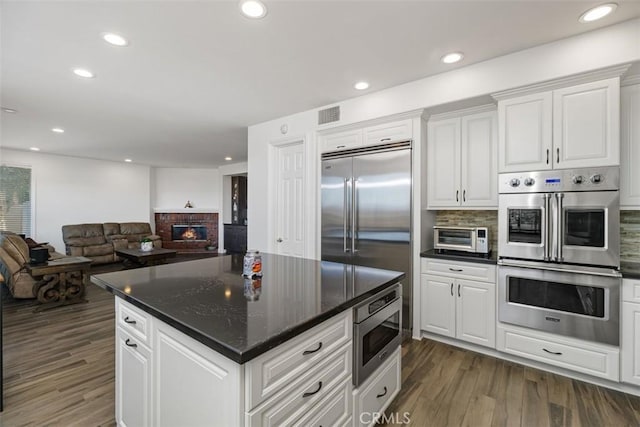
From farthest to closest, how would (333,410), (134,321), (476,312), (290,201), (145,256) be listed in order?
(145,256), (290,201), (476,312), (134,321), (333,410)

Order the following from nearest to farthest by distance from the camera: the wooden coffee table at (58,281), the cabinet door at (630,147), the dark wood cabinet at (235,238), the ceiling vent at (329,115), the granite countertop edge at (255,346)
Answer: the granite countertop edge at (255,346), the cabinet door at (630,147), the ceiling vent at (329,115), the wooden coffee table at (58,281), the dark wood cabinet at (235,238)

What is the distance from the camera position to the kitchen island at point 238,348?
3.22 ft

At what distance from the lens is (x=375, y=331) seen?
66.2 inches

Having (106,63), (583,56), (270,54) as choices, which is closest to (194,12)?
(270,54)

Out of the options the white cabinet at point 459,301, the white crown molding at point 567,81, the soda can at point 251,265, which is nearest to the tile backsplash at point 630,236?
the white cabinet at point 459,301

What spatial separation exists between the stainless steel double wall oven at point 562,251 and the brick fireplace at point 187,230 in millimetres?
8275

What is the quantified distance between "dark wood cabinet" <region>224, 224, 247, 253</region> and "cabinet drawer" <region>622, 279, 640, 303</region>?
302 inches

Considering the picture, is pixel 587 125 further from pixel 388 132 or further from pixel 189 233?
pixel 189 233

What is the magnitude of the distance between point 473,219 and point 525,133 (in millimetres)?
1080

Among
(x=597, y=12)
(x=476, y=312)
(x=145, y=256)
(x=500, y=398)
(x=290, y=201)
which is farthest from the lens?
(x=145, y=256)

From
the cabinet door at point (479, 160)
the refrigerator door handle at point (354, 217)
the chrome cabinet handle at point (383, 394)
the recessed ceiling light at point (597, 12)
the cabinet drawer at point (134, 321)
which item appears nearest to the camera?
the cabinet drawer at point (134, 321)

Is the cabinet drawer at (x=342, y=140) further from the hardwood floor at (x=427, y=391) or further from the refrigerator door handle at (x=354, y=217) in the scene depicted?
the hardwood floor at (x=427, y=391)

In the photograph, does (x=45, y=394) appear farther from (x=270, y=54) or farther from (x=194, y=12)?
(x=270, y=54)

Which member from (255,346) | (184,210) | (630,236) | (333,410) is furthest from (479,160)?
(184,210)
